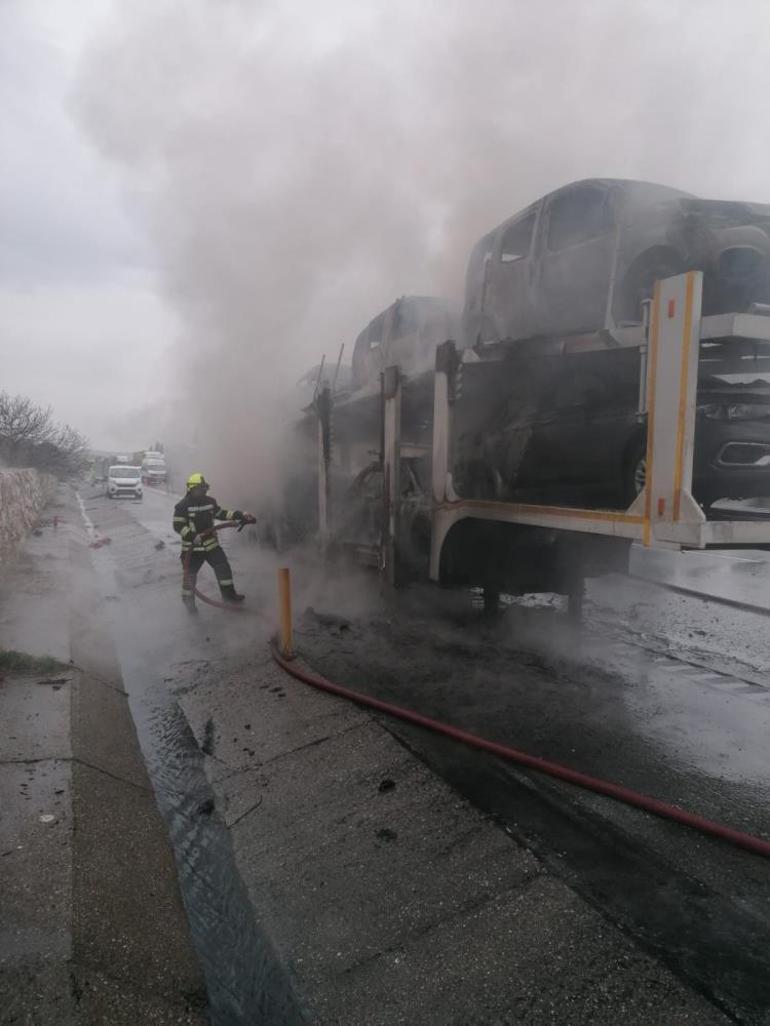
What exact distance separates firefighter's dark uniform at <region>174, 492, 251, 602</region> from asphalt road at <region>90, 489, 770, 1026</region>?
524mm

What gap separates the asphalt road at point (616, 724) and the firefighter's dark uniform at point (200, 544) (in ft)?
1.72

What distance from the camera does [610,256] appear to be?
13.4 ft

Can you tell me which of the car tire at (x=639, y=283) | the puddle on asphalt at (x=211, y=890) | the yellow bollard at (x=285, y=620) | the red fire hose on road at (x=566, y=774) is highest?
the car tire at (x=639, y=283)

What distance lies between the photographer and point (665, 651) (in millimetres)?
5453

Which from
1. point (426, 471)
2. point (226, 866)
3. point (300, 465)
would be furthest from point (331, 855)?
point (300, 465)

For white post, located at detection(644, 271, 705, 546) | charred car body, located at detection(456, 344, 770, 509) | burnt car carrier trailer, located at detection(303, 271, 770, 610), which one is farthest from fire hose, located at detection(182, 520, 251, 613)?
white post, located at detection(644, 271, 705, 546)

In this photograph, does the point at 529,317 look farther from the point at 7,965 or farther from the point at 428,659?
the point at 7,965

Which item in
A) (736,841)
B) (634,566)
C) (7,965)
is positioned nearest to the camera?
(7,965)

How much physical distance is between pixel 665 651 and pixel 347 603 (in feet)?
9.94

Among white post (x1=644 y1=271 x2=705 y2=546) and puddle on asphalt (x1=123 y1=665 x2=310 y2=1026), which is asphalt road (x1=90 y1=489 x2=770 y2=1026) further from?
white post (x1=644 y1=271 x2=705 y2=546)

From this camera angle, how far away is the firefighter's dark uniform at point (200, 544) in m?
7.20

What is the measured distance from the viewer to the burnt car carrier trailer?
290cm

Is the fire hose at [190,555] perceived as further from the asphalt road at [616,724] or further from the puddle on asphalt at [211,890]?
the puddle on asphalt at [211,890]

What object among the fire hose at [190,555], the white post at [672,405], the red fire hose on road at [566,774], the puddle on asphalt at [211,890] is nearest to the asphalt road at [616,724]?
the red fire hose on road at [566,774]
